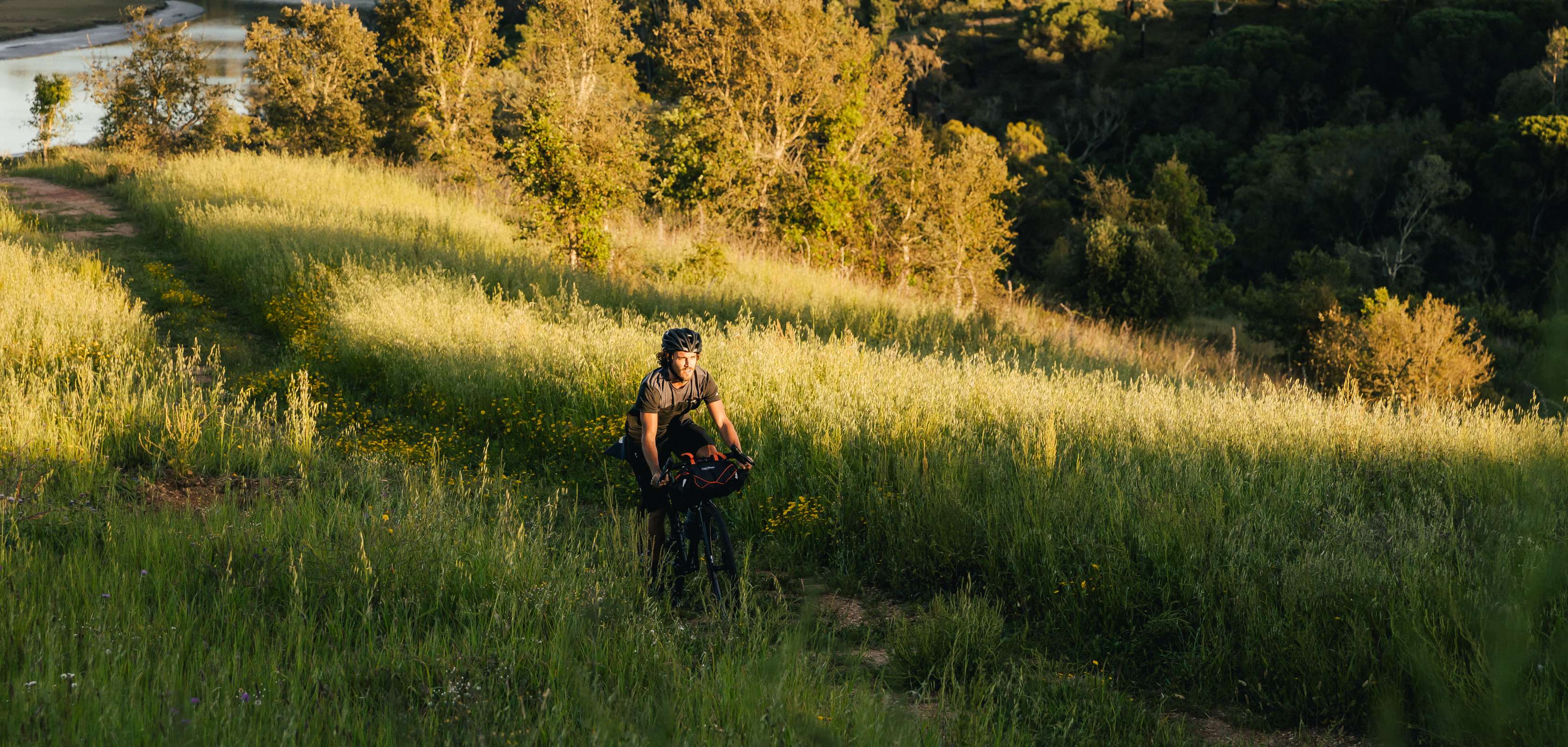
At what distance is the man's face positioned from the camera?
537 cm

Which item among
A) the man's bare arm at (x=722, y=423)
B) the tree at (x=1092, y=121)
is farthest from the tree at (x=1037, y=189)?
the man's bare arm at (x=722, y=423)

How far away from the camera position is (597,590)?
4.59 metres

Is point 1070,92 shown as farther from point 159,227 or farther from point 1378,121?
point 159,227

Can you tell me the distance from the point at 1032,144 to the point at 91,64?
148 ft

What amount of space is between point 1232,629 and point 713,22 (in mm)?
20915

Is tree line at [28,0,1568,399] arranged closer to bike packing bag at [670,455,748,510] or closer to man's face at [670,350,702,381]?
bike packing bag at [670,455,748,510]

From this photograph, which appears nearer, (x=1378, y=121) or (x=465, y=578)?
(x=465, y=578)

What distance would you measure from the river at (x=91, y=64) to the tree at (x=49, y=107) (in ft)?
1.05

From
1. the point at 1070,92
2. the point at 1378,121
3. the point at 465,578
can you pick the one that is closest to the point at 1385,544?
the point at 465,578

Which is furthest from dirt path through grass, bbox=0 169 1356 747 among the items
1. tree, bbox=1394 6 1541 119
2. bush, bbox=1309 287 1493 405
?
tree, bbox=1394 6 1541 119

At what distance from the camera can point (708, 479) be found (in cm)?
523

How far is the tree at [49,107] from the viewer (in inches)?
1258

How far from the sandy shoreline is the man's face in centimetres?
2521

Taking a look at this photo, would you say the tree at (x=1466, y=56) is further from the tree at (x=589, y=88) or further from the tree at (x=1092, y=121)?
the tree at (x=589, y=88)
